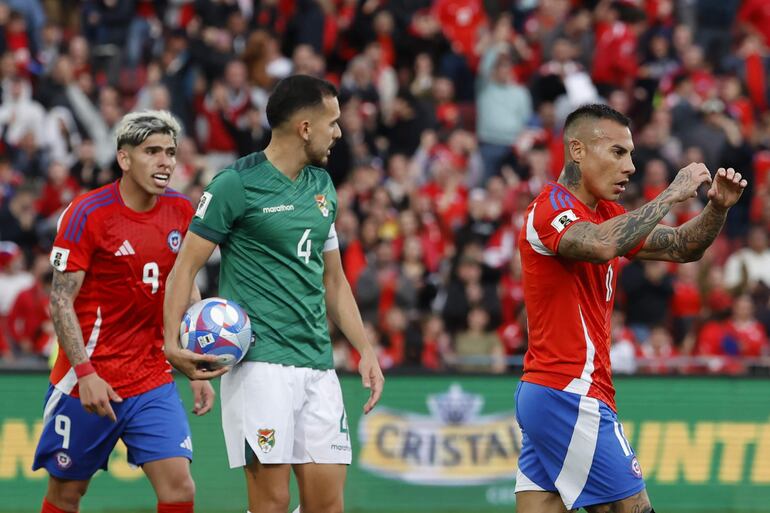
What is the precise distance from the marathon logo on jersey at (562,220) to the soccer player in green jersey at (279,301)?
130 cm

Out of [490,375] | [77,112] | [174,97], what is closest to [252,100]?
[174,97]

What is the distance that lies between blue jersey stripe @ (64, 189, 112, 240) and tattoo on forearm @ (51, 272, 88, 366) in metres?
0.24

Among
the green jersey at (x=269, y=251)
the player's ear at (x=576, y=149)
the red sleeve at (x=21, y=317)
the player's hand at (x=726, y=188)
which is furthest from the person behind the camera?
the red sleeve at (x=21, y=317)

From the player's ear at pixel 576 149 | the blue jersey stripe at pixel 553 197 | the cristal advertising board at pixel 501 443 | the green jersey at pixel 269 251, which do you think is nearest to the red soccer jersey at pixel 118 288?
the green jersey at pixel 269 251

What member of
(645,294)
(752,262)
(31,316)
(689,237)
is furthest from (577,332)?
(752,262)

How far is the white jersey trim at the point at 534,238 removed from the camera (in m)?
6.96

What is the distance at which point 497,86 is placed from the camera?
19.1m

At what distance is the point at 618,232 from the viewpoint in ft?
21.9

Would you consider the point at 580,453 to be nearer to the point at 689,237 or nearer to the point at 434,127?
the point at 689,237

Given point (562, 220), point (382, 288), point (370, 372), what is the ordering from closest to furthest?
Result: point (562, 220)
point (370, 372)
point (382, 288)

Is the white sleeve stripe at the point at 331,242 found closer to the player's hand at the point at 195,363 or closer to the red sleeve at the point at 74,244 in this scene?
the player's hand at the point at 195,363

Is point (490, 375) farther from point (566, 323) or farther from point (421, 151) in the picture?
point (566, 323)

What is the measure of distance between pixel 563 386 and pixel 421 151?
37.7 feet

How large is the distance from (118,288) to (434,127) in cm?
1117
